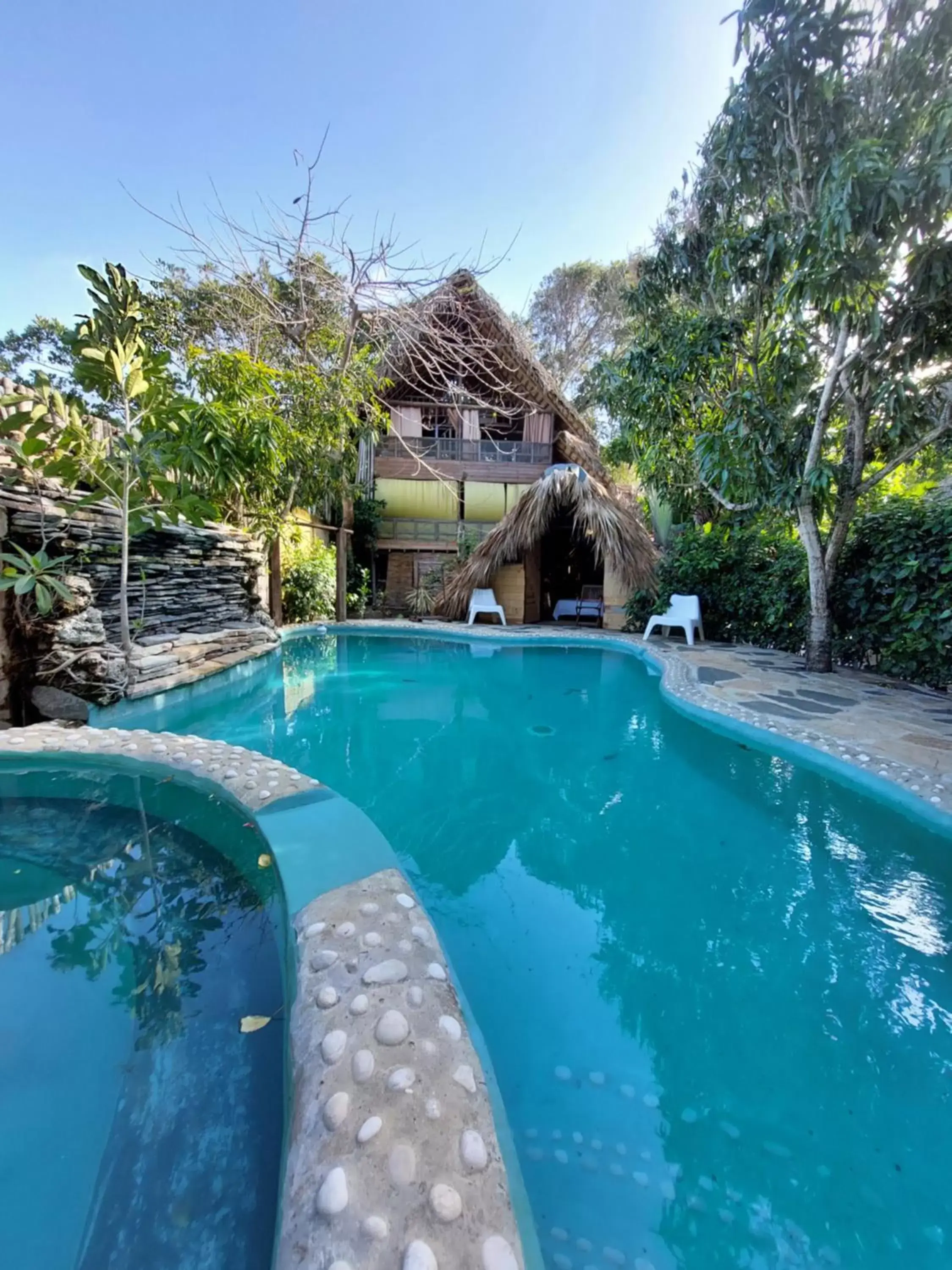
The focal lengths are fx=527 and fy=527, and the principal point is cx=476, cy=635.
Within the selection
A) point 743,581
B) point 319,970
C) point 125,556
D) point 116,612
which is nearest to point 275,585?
point 116,612

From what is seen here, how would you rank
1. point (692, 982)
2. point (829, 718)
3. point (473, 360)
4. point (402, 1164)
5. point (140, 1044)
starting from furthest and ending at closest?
point (473, 360), point (829, 718), point (692, 982), point (140, 1044), point (402, 1164)

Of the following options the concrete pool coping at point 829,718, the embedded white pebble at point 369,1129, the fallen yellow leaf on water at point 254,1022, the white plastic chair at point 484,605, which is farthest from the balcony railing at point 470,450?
the embedded white pebble at point 369,1129

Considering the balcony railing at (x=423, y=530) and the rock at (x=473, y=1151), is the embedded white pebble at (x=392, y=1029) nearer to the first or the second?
the rock at (x=473, y=1151)

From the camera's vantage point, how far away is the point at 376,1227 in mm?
901

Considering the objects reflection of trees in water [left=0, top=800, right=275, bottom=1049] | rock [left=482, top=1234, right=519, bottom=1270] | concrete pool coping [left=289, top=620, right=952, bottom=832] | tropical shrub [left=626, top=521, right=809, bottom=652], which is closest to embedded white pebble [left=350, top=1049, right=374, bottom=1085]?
rock [left=482, top=1234, right=519, bottom=1270]

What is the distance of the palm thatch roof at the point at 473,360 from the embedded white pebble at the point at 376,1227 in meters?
9.65

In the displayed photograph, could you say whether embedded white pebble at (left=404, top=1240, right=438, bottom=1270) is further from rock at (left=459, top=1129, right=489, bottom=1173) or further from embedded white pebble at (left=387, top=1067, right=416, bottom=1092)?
embedded white pebble at (left=387, top=1067, right=416, bottom=1092)

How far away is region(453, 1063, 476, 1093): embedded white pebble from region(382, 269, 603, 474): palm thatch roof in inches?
369

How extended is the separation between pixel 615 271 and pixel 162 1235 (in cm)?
2318

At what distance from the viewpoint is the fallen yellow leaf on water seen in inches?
64.6

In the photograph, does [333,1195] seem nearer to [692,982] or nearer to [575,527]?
[692,982]

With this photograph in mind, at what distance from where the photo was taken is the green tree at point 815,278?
12.9ft

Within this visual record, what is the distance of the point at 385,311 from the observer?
9.07m

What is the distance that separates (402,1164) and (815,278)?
563 cm
